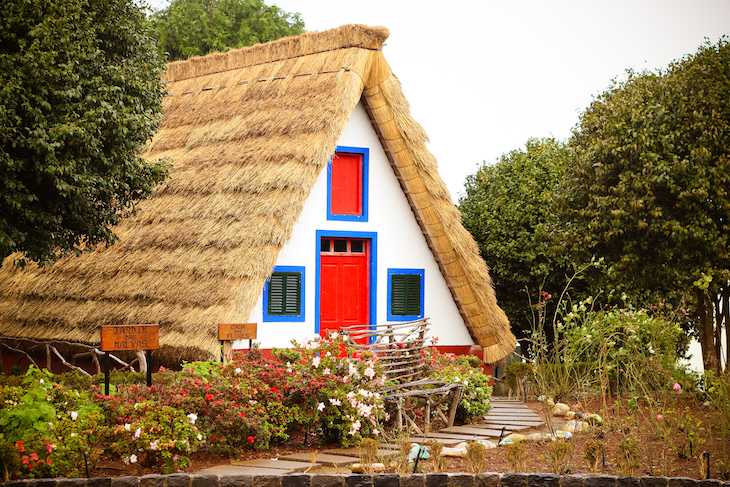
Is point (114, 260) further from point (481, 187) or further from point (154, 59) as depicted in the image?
point (481, 187)

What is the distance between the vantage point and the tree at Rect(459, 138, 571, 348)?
2303 cm

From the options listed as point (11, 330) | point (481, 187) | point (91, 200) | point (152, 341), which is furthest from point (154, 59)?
point (481, 187)

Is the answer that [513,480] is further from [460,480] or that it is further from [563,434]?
[563,434]

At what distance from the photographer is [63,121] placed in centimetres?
1032

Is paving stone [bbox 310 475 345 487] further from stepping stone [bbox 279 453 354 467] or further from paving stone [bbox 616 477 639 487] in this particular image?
paving stone [bbox 616 477 639 487]

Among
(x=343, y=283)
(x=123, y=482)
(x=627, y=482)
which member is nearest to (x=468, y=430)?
(x=627, y=482)

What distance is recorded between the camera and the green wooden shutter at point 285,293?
13852mm

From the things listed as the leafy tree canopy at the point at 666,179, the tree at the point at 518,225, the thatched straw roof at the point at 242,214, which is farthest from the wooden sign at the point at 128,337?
the tree at the point at 518,225

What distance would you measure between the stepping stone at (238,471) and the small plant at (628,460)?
9.93ft

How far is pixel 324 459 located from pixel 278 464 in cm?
53

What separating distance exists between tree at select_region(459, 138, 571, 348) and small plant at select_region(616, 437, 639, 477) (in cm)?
1521

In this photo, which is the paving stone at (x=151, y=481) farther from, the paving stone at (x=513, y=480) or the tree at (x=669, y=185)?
the tree at (x=669, y=185)

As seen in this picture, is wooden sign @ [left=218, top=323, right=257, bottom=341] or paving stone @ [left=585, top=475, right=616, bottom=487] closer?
paving stone @ [left=585, top=475, right=616, bottom=487]

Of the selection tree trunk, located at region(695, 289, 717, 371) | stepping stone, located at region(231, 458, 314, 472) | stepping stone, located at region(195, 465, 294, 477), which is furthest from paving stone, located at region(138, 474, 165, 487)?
tree trunk, located at region(695, 289, 717, 371)
